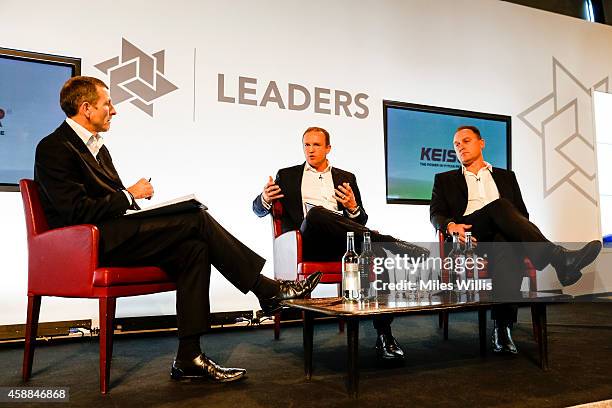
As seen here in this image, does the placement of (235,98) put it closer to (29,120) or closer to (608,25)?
(29,120)

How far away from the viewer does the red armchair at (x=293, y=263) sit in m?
2.90

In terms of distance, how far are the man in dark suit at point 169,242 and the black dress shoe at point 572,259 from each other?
119cm

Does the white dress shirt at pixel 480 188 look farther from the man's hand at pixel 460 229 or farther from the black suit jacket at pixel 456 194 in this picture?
the man's hand at pixel 460 229

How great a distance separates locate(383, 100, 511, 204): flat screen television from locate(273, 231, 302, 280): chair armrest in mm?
1414

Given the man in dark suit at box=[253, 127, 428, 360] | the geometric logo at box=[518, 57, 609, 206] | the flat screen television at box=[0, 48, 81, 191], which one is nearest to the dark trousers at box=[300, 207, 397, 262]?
the man in dark suit at box=[253, 127, 428, 360]

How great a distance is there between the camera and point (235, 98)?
148 inches

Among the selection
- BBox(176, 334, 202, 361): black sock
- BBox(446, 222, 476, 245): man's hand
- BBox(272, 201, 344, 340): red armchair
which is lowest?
BBox(176, 334, 202, 361): black sock

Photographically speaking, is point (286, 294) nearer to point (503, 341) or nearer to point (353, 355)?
point (353, 355)

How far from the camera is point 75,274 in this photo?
202cm

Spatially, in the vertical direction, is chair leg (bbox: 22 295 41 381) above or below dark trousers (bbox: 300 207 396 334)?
below

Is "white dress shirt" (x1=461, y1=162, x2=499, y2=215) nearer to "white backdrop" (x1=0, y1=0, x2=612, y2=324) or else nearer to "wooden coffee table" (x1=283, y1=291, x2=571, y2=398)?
"wooden coffee table" (x1=283, y1=291, x2=571, y2=398)

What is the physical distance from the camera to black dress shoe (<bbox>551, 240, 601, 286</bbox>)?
2.42 m

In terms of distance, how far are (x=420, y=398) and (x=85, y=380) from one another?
1.29 metres

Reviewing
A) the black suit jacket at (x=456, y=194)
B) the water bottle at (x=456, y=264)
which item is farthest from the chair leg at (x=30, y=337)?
the black suit jacket at (x=456, y=194)
